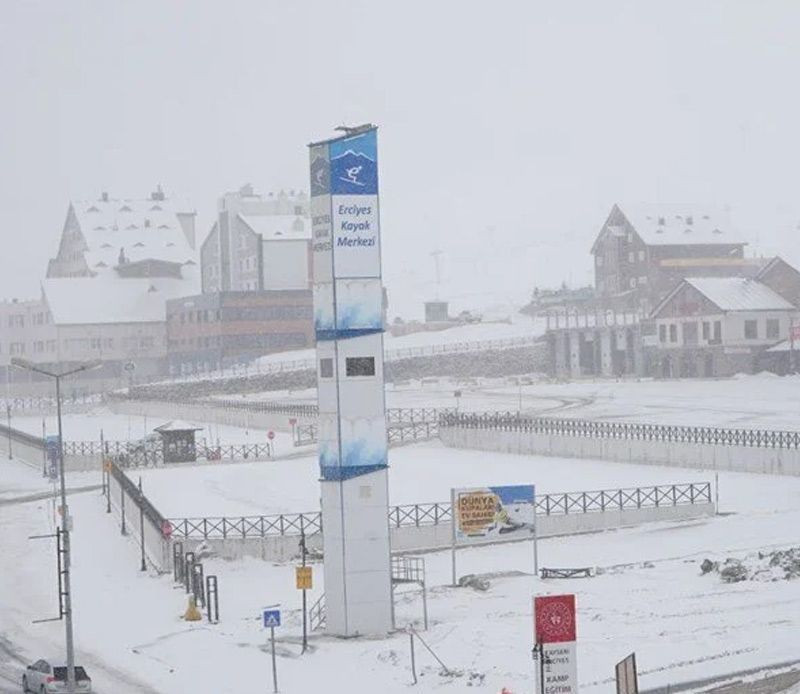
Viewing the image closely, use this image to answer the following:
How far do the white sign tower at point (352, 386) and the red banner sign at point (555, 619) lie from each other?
15.2 meters

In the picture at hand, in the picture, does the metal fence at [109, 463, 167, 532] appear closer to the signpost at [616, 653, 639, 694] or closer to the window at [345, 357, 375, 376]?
the window at [345, 357, 375, 376]

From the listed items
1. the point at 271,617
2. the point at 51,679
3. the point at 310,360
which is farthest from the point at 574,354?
the point at 51,679

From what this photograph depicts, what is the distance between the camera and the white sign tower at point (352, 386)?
39.0 m

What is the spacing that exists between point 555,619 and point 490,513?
22.2 metres

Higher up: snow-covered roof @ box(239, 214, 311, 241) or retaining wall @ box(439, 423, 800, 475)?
snow-covered roof @ box(239, 214, 311, 241)

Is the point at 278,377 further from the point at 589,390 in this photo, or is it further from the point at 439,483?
the point at 439,483

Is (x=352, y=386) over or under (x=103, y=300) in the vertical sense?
under

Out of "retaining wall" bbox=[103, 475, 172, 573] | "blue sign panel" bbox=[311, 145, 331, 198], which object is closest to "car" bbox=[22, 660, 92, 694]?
"blue sign panel" bbox=[311, 145, 331, 198]

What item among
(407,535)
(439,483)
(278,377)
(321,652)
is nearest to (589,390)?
(278,377)

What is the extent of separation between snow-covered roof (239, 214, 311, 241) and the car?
14537 centimetres

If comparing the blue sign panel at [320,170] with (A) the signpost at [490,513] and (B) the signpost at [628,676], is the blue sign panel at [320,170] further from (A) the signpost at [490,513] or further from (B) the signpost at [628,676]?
(B) the signpost at [628,676]

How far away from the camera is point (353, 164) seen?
39.5 m

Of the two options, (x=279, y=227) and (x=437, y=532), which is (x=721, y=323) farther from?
(x=279, y=227)

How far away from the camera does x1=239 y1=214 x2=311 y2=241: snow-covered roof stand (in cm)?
17988
